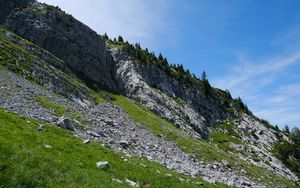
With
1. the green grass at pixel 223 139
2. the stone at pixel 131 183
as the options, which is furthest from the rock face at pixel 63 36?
the stone at pixel 131 183

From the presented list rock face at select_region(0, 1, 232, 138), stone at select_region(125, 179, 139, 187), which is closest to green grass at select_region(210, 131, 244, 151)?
rock face at select_region(0, 1, 232, 138)

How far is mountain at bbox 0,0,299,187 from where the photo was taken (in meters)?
21.2

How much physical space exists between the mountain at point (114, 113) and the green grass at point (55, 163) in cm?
9

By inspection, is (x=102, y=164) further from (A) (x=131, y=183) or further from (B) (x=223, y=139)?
(B) (x=223, y=139)

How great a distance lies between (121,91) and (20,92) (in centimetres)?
5357

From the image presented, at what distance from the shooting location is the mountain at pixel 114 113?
21203 mm

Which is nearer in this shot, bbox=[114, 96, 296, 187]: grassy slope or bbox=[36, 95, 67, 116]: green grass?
bbox=[36, 95, 67, 116]: green grass

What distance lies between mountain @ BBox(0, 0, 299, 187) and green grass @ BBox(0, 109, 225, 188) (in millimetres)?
91

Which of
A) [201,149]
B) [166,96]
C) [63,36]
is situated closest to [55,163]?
[201,149]

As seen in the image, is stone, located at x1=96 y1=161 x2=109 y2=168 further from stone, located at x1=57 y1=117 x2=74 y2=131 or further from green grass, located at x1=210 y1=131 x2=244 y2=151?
green grass, located at x1=210 y1=131 x2=244 y2=151

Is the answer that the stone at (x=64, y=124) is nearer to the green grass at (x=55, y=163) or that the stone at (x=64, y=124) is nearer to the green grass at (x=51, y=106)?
the green grass at (x=55, y=163)

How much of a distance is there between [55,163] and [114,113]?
1756 inches

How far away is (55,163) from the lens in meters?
15.9

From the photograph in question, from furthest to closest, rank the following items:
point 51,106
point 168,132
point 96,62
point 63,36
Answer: point 96,62 < point 63,36 < point 168,132 < point 51,106
